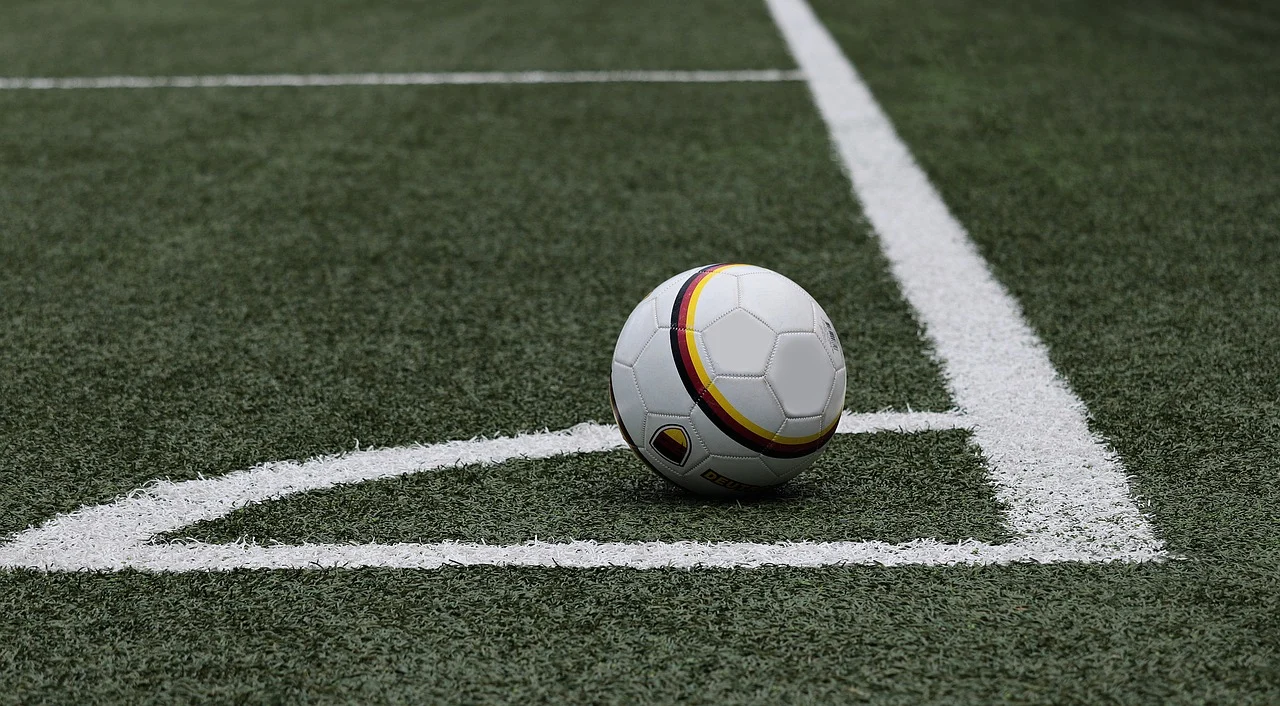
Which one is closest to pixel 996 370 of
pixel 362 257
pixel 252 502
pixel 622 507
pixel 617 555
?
pixel 622 507

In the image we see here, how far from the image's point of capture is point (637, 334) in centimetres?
263

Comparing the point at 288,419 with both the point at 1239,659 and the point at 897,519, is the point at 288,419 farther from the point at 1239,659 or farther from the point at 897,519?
the point at 1239,659

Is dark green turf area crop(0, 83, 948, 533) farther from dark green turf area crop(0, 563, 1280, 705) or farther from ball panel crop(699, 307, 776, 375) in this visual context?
dark green turf area crop(0, 563, 1280, 705)

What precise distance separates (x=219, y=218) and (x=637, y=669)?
10.4ft

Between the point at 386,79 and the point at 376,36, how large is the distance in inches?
51.6

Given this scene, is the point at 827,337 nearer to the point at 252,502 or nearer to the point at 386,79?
the point at 252,502

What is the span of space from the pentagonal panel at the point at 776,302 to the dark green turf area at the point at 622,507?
1.14ft

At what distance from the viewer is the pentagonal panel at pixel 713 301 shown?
257 centimetres

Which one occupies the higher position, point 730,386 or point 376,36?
point 730,386

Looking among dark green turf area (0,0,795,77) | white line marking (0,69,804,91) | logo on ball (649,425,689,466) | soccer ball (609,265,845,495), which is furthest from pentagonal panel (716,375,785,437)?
dark green turf area (0,0,795,77)

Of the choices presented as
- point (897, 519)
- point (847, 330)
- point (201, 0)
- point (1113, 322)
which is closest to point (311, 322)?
point (847, 330)

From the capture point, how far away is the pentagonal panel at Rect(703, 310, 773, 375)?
253cm

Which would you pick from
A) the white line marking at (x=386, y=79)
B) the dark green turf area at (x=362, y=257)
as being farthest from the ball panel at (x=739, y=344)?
the white line marking at (x=386, y=79)

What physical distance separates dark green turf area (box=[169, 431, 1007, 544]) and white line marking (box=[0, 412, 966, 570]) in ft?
0.15
